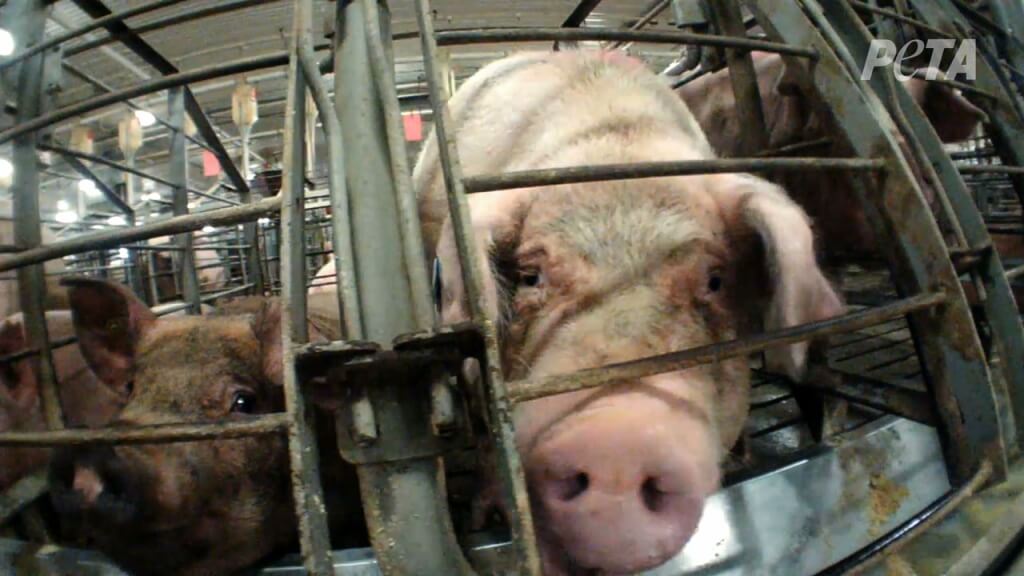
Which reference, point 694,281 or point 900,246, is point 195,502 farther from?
point 900,246

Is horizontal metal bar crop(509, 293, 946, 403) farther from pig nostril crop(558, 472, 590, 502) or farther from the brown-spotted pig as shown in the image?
the brown-spotted pig

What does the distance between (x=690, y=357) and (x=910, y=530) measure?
565 millimetres

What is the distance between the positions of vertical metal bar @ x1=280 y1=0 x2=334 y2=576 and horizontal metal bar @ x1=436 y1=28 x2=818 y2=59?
0.23 meters

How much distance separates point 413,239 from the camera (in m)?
0.80

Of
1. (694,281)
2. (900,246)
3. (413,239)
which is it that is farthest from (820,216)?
(413,239)

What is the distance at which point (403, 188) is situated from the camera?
0.82 meters

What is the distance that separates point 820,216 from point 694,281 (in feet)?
5.75

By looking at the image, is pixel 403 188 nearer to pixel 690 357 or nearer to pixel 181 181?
pixel 690 357

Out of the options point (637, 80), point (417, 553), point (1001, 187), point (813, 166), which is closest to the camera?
point (417, 553)

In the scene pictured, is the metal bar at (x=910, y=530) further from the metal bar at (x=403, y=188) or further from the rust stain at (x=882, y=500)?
the metal bar at (x=403, y=188)

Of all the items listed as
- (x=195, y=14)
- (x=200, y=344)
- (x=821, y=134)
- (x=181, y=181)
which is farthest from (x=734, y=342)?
(x=181, y=181)

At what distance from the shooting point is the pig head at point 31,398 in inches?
66.4

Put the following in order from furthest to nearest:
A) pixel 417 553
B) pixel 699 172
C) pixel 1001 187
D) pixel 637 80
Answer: pixel 1001 187
pixel 637 80
pixel 699 172
pixel 417 553

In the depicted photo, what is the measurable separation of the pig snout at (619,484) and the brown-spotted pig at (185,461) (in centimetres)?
49
